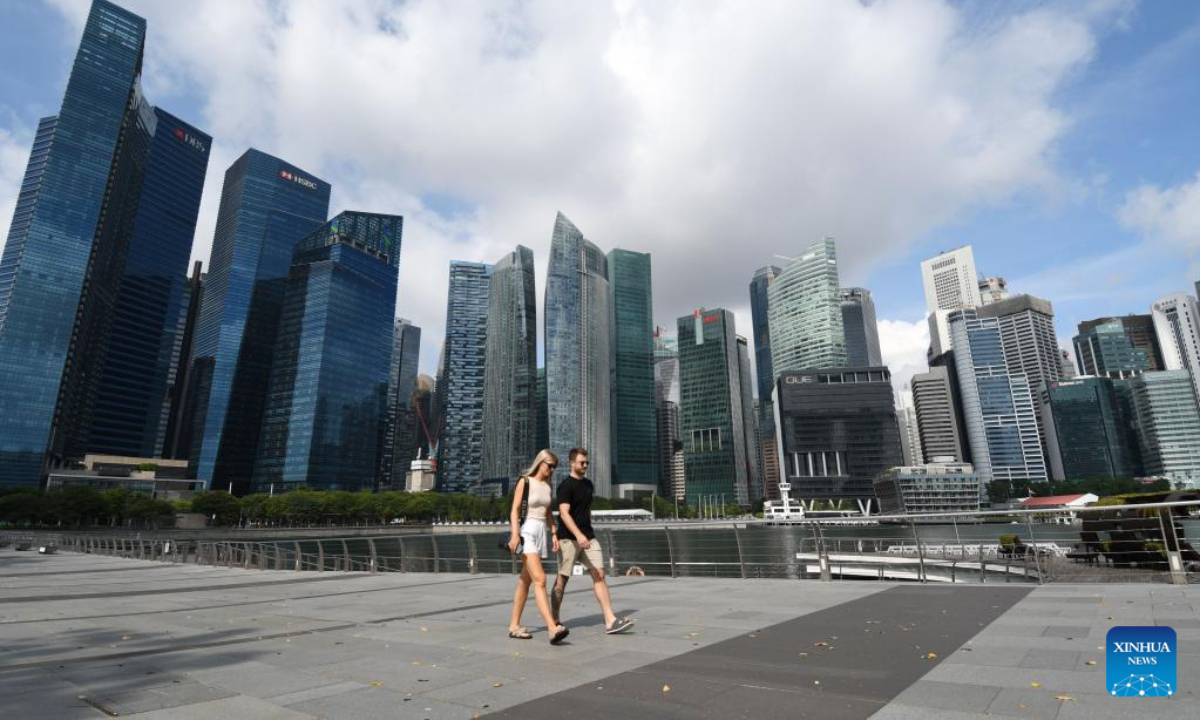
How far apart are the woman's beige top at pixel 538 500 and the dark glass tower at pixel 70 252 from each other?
582 ft

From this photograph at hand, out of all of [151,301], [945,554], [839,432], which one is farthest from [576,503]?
[151,301]

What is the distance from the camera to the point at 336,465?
16950cm

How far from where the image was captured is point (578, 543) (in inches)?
289

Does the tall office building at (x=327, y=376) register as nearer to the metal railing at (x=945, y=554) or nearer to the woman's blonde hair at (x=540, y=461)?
the metal railing at (x=945, y=554)

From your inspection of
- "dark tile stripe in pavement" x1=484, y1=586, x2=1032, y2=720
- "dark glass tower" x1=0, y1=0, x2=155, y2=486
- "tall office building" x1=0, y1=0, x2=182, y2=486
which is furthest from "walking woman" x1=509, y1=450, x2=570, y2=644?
"dark glass tower" x1=0, y1=0, x2=155, y2=486

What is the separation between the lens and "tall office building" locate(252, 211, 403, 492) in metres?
166

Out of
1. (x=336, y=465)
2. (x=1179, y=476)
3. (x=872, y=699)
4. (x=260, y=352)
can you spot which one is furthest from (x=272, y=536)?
(x=1179, y=476)

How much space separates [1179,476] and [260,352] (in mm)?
306411

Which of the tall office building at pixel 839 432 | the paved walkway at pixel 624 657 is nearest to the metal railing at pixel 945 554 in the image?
the paved walkway at pixel 624 657

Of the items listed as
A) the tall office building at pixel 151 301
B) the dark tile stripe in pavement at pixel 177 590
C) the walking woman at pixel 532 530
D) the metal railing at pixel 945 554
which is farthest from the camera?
the tall office building at pixel 151 301

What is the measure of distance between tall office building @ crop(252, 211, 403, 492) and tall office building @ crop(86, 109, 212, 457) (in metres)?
37.2

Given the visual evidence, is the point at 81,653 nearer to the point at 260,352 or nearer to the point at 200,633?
the point at 200,633
